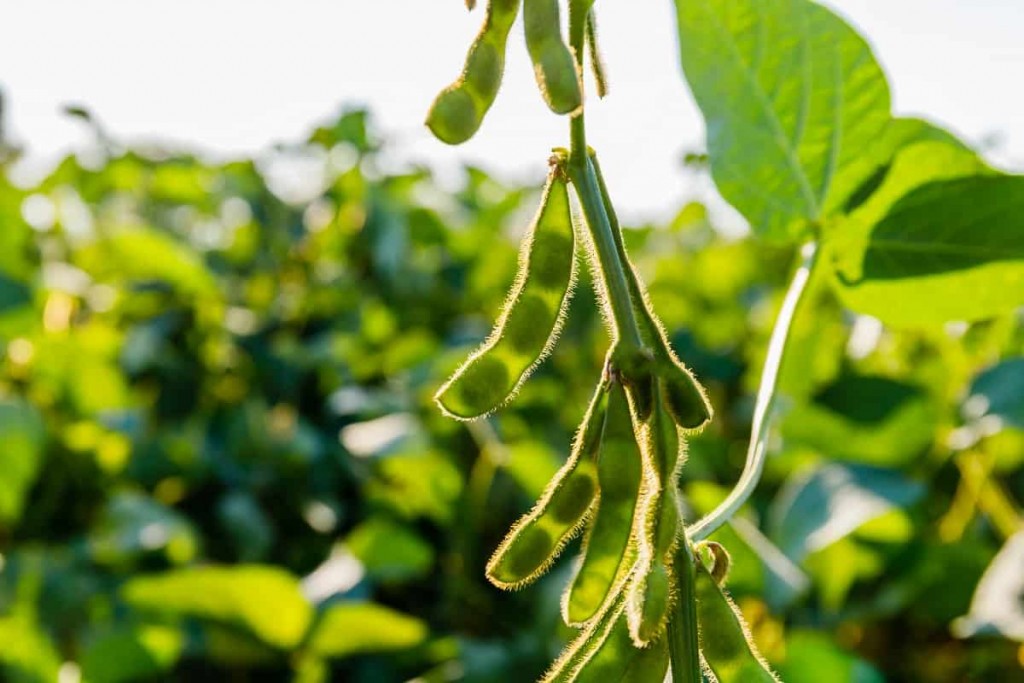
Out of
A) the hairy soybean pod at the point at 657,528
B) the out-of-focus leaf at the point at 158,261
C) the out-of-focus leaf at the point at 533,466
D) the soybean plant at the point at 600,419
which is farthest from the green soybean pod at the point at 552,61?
the out-of-focus leaf at the point at 158,261

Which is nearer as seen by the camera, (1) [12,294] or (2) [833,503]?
(2) [833,503]

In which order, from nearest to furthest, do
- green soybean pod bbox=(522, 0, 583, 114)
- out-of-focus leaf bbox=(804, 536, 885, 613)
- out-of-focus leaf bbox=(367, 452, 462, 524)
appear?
green soybean pod bbox=(522, 0, 583, 114)
out-of-focus leaf bbox=(804, 536, 885, 613)
out-of-focus leaf bbox=(367, 452, 462, 524)

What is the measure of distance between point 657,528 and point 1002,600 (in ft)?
3.43

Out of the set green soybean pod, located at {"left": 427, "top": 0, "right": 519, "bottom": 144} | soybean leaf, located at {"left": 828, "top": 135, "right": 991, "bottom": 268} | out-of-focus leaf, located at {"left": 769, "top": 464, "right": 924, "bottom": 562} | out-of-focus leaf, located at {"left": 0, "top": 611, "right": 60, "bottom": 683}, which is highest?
green soybean pod, located at {"left": 427, "top": 0, "right": 519, "bottom": 144}

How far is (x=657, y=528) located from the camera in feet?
1.69

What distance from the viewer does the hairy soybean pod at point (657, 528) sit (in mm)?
505

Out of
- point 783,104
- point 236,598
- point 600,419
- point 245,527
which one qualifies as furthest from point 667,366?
point 245,527

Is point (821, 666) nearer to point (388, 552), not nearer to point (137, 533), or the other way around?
point (388, 552)

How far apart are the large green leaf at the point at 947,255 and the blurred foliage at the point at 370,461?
275 mm

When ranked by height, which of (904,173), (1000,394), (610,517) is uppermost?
(904,173)

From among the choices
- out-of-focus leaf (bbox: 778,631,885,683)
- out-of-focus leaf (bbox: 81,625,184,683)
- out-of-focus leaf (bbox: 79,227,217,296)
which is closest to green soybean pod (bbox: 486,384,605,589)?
out-of-focus leaf (bbox: 778,631,885,683)

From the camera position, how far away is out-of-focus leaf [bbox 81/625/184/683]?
4.99 feet

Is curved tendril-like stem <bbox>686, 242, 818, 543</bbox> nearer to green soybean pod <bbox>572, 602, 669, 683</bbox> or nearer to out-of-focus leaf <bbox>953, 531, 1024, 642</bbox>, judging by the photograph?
green soybean pod <bbox>572, 602, 669, 683</bbox>

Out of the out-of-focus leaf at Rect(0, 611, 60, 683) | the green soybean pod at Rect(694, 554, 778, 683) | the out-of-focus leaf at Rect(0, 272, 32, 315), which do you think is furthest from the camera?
the out-of-focus leaf at Rect(0, 272, 32, 315)
